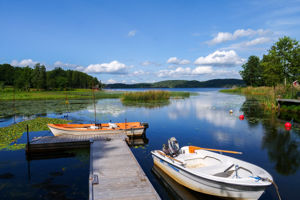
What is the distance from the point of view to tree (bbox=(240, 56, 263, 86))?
83600 millimetres

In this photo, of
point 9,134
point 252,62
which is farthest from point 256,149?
point 252,62

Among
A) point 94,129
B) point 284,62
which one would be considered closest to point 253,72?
point 284,62

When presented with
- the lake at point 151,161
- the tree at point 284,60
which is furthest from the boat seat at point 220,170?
the tree at point 284,60

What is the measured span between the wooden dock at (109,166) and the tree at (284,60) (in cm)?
4739

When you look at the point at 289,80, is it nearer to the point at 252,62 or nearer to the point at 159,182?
the point at 252,62

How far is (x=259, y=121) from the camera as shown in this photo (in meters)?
25.0

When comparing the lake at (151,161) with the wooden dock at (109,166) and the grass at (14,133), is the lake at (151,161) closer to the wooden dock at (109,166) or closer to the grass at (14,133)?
the grass at (14,133)

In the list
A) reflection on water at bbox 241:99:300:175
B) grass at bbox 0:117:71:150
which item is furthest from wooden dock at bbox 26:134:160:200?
reflection on water at bbox 241:99:300:175

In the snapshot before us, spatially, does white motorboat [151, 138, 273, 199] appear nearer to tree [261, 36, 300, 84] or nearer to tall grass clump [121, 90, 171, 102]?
tall grass clump [121, 90, 171, 102]

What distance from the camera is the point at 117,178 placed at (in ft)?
28.7

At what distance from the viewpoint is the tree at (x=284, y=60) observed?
46.1m

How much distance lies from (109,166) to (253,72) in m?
91.0

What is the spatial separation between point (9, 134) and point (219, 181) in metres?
19.7

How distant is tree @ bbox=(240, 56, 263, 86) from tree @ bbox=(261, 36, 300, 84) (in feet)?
120
